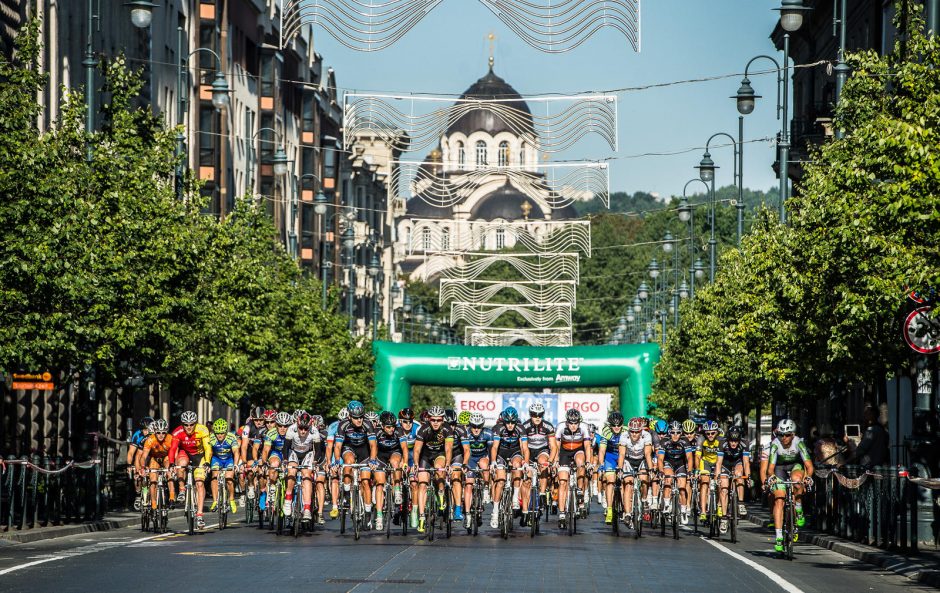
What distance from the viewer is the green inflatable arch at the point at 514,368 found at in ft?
218

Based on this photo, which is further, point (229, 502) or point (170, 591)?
point (229, 502)

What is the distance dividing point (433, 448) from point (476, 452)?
85cm

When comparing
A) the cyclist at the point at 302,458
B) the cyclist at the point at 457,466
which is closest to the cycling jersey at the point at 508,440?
the cyclist at the point at 457,466

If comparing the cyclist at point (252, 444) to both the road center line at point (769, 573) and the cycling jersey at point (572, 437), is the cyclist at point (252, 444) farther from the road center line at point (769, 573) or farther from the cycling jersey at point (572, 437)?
the road center line at point (769, 573)

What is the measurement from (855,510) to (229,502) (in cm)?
962

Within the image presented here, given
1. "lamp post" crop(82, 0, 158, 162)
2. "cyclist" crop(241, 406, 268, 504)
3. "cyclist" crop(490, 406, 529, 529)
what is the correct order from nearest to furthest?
"cyclist" crop(490, 406, 529, 529)
"cyclist" crop(241, 406, 268, 504)
"lamp post" crop(82, 0, 158, 162)

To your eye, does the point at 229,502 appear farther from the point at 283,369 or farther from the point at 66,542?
the point at 283,369

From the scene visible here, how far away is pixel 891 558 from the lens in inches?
925

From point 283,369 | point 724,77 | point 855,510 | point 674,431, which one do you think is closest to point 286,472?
point 674,431

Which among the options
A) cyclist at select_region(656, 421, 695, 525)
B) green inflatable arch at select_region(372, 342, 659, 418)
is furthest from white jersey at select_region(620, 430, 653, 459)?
green inflatable arch at select_region(372, 342, 659, 418)

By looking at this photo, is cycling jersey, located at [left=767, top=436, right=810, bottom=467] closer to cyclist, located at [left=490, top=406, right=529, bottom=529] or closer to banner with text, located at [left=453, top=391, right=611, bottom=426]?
cyclist, located at [left=490, top=406, right=529, bottom=529]

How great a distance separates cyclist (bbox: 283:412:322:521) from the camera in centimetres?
2761

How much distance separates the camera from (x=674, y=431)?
2978 cm

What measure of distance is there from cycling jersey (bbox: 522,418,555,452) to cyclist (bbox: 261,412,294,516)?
3527 millimetres
